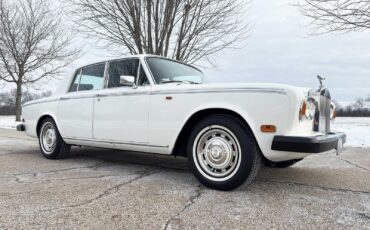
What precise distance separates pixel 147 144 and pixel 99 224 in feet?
5.62

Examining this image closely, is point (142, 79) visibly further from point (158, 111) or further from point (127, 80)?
point (158, 111)

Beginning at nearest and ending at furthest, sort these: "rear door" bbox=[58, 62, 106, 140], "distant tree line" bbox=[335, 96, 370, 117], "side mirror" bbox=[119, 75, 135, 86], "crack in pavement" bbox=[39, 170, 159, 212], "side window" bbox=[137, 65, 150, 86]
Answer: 1. "crack in pavement" bbox=[39, 170, 159, 212]
2. "side mirror" bbox=[119, 75, 135, 86]
3. "side window" bbox=[137, 65, 150, 86]
4. "rear door" bbox=[58, 62, 106, 140]
5. "distant tree line" bbox=[335, 96, 370, 117]

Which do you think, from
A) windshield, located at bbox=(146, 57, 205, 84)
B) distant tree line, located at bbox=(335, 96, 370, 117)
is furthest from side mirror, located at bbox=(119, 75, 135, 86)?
distant tree line, located at bbox=(335, 96, 370, 117)

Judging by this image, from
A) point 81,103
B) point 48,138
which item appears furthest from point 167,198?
point 48,138

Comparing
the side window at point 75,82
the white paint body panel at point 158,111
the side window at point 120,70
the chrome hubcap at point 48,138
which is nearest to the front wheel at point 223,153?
the white paint body panel at point 158,111

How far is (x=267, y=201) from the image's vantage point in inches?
122

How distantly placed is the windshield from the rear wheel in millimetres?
2140

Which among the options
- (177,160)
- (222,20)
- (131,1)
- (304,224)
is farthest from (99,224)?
(222,20)

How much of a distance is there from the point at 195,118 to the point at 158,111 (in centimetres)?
49

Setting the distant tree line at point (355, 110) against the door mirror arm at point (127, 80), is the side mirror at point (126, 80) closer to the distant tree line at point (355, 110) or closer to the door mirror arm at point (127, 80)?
the door mirror arm at point (127, 80)

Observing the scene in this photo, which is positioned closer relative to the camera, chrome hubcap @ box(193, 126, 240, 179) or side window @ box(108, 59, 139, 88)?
chrome hubcap @ box(193, 126, 240, 179)

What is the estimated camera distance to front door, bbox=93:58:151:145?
13.7ft

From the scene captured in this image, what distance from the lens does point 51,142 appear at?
564 cm

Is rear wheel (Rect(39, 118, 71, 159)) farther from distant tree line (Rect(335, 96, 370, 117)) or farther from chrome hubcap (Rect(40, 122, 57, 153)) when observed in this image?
distant tree line (Rect(335, 96, 370, 117))
